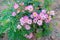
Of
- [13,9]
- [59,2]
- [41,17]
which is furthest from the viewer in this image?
[59,2]

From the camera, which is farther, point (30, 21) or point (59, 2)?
point (59, 2)

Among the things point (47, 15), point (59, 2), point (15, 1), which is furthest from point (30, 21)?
point (59, 2)

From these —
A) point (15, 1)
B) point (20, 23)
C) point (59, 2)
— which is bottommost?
point (59, 2)

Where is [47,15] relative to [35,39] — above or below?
above

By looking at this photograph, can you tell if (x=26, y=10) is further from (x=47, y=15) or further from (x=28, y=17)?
(x=47, y=15)

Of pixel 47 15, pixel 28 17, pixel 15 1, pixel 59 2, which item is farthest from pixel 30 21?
pixel 59 2

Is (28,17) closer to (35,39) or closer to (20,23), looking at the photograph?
(20,23)

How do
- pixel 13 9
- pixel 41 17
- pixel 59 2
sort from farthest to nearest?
pixel 59 2, pixel 13 9, pixel 41 17

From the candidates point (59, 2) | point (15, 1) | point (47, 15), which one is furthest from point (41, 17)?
point (59, 2)

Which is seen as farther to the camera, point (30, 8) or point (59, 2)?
point (59, 2)
